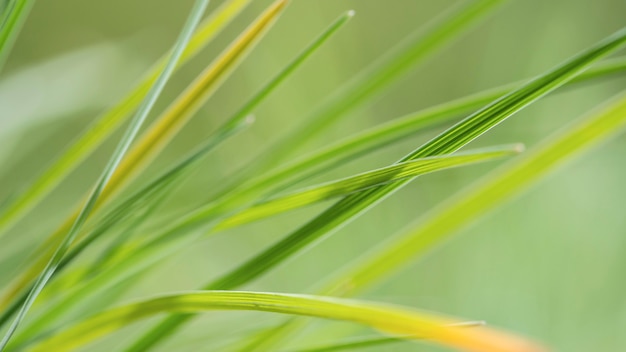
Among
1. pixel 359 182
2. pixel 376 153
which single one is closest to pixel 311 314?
pixel 359 182

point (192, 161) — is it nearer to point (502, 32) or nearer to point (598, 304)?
point (598, 304)

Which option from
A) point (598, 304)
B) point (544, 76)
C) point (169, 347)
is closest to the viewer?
point (544, 76)

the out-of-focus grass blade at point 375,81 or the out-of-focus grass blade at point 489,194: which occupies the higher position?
the out-of-focus grass blade at point 375,81

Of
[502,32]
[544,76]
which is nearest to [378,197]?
[544,76]

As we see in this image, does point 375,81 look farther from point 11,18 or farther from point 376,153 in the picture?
point 376,153

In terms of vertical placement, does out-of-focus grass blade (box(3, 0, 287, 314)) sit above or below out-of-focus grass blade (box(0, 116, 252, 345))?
above
